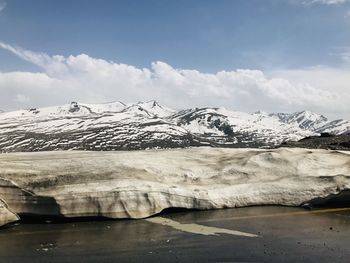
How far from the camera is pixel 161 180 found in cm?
2159

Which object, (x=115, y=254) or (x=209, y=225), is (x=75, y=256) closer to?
(x=115, y=254)

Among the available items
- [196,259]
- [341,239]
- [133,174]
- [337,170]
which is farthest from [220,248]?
[337,170]

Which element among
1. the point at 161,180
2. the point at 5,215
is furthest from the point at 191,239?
the point at 5,215

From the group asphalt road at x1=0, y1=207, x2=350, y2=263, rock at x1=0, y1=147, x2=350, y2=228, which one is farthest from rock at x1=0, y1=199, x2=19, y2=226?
asphalt road at x1=0, y1=207, x2=350, y2=263

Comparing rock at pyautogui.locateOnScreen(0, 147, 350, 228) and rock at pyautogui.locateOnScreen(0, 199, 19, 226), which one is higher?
rock at pyautogui.locateOnScreen(0, 147, 350, 228)

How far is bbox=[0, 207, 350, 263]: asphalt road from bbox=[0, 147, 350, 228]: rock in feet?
2.35

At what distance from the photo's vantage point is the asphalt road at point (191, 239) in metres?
14.3

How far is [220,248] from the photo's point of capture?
50.2 ft

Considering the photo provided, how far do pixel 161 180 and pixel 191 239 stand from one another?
5.52 m

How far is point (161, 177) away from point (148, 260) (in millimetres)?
8100

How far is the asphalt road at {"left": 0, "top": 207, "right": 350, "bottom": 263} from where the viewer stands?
14.3 metres

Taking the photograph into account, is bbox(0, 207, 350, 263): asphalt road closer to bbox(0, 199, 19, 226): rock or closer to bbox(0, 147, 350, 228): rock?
bbox(0, 199, 19, 226): rock

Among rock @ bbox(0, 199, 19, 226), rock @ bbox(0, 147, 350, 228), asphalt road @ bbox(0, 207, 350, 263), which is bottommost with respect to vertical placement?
asphalt road @ bbox(0, 207, 350, 263)

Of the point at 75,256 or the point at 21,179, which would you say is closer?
the point at 75,256
